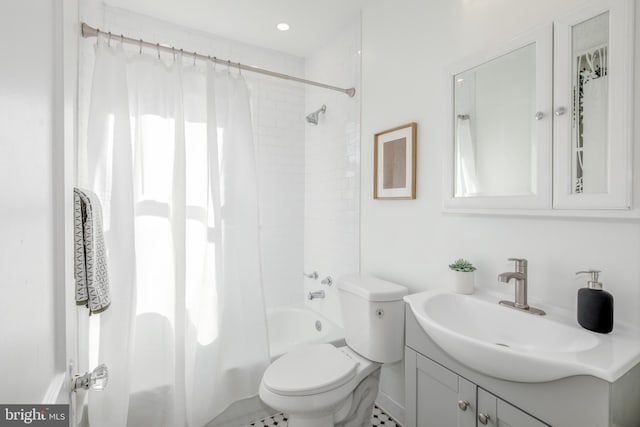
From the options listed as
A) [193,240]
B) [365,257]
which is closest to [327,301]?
[365,257]

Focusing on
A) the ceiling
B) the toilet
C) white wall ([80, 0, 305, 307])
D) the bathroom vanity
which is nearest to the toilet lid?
the toilet

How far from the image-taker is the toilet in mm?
1418

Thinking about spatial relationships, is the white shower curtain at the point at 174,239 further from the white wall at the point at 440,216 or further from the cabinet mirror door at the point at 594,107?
the cabinet mirror door at the point at 594,107

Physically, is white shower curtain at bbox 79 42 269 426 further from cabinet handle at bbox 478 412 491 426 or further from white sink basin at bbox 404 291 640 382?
cabinet handle at bbox 478 412 491 426

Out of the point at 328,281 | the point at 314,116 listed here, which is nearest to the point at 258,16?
the point at 314,116

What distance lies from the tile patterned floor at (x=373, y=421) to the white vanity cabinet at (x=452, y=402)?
27.7 inches

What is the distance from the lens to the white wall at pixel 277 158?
106 inches

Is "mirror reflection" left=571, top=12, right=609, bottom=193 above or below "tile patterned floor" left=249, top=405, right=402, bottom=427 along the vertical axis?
above

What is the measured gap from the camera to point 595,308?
38.5 inches

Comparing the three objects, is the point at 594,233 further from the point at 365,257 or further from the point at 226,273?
the point at 226,273

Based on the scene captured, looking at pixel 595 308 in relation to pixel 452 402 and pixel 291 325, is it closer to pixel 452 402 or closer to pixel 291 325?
pixel 452 402

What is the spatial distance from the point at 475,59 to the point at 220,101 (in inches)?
56.3

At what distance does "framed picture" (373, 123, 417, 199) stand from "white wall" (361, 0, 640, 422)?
0.16ft

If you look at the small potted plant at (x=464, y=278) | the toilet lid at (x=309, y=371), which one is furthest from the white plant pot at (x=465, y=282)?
the toilet lid at (x=309, y=371)
